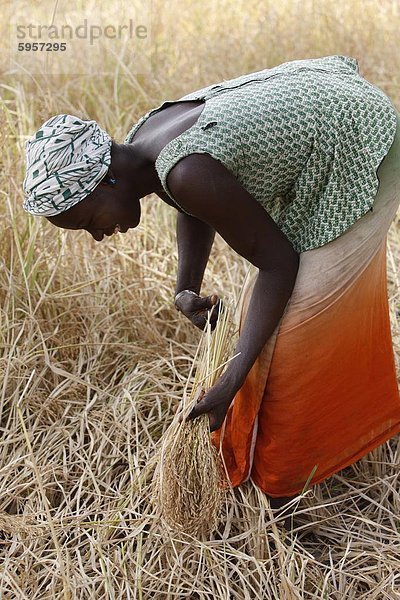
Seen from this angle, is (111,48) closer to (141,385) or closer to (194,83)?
(194,83)

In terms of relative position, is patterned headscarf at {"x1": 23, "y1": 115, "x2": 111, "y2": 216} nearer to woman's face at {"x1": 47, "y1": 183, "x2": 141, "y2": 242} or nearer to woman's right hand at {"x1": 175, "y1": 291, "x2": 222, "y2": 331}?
woman's face at {"x1": 47, "y1": 183, "x2": 141, "y2": 242}

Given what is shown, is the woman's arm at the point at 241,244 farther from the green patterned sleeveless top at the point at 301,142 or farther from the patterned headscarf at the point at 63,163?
the patterned headscarf at the point at 63,163

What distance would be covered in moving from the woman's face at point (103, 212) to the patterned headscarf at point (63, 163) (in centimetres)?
2

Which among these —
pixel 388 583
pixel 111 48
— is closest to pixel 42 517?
pixel 388 583

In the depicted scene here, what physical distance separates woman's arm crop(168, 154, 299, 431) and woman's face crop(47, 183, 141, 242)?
0.16 metres

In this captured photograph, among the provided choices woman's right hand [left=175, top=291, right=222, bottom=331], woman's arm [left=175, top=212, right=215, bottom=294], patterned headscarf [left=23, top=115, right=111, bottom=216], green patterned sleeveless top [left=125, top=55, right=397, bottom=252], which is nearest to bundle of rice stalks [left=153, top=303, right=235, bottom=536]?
woman's right hand [left=175, top=291, right=222, bottom=331]

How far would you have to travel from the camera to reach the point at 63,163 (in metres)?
1.74

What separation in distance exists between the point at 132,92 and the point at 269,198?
82.9 inches

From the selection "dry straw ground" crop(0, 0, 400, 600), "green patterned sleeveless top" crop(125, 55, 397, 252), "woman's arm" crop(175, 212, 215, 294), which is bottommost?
"dry straw ground" crop(0, 0, 400, 600)

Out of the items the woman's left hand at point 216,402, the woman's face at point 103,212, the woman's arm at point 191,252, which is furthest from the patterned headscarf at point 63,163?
the woman's left hand at point 216,402

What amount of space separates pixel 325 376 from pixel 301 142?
1.87ft

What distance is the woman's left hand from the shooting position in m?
1.85

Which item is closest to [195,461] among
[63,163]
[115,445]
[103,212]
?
[115,445]

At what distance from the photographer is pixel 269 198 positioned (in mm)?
1789
